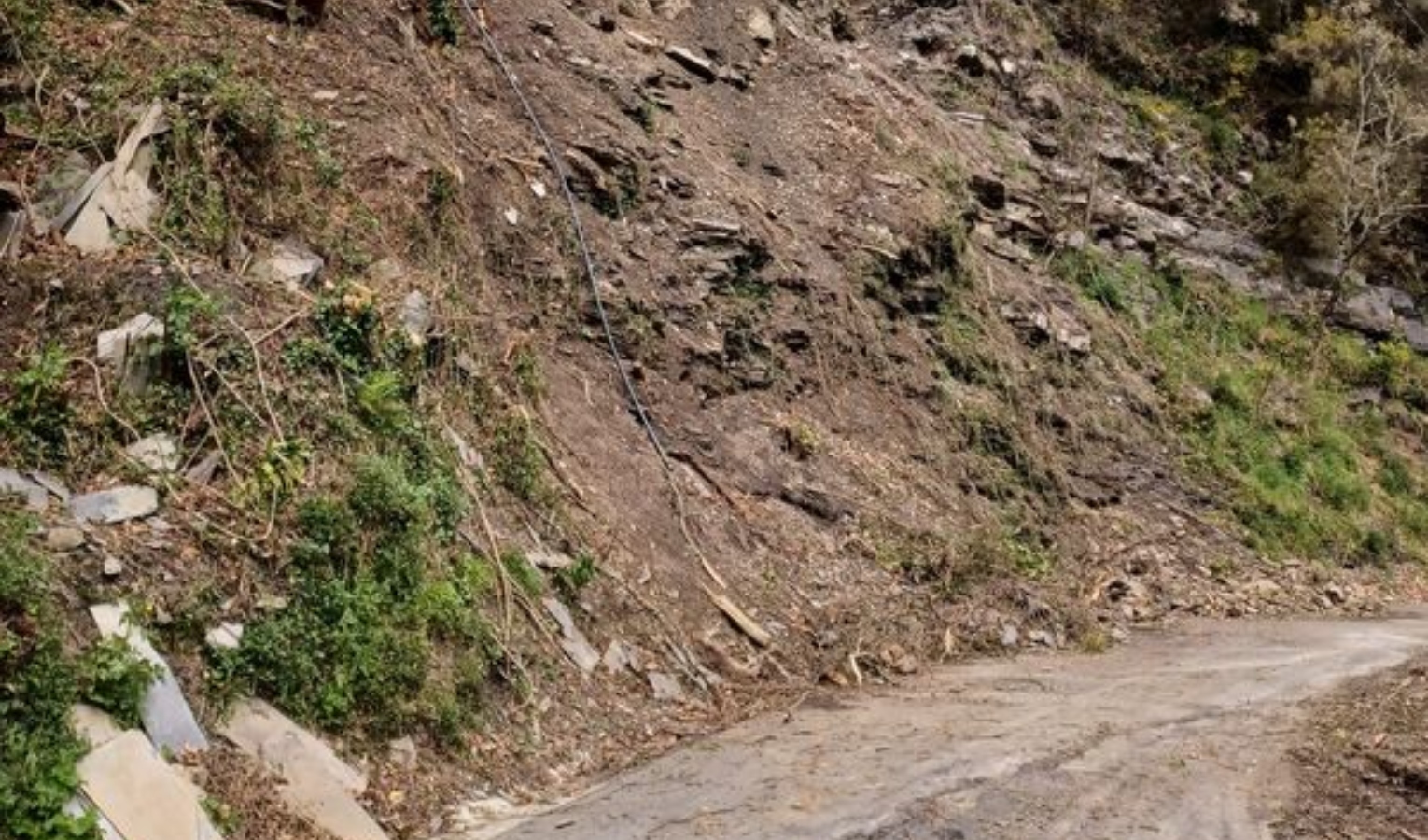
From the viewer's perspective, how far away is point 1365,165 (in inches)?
834

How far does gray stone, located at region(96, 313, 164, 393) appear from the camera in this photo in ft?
21.7

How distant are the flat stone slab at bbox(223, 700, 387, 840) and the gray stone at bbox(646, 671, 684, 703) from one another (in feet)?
8.65

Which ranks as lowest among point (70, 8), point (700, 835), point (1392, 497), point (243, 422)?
point (1392, 497)

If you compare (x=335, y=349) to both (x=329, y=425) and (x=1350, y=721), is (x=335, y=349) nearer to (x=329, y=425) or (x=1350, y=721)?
(x=329, y=425)

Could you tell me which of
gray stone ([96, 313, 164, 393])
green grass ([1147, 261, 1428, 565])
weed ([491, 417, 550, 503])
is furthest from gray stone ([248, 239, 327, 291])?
green grass ([1147, 261, 1428, 565])

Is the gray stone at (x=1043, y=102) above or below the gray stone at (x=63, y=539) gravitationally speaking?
above

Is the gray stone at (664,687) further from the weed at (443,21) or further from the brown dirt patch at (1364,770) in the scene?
the weed at (443,21)

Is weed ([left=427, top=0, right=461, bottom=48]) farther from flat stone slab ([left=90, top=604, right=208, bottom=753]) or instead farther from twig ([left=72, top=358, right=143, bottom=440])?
flat stone slab ([left=90, top=604, right=208, bottom=753])

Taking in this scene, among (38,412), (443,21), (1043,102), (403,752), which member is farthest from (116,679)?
(1043,102)

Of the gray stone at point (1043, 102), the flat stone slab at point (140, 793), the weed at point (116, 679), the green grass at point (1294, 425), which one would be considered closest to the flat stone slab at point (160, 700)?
the weed at point (116, 679)

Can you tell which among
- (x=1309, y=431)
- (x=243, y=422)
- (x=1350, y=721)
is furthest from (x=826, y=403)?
(x=1309, y=431)

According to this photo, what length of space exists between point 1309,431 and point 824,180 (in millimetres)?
8892

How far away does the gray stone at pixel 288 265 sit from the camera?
300 inches

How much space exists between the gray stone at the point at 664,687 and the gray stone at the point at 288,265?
3446 mm
